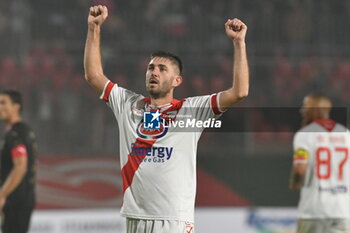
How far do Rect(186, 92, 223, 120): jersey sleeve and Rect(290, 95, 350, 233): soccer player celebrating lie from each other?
2705 millimetres

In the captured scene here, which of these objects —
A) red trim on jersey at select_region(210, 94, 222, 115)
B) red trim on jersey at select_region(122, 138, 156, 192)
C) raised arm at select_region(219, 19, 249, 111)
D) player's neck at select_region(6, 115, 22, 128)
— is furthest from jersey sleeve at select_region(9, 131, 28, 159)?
raised arm at select_region(219, 19, 249, 111)

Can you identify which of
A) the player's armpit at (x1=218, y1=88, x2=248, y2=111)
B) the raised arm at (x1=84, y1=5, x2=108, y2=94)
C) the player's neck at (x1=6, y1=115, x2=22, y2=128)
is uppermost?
the raised arm at (x1=84, y1=5, x2=108, y2=94)

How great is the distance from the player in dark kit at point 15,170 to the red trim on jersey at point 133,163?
3.32 meters

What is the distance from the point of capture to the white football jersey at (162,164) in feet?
13.1

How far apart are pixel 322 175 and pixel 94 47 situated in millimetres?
3243

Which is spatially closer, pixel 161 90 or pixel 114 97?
pixel 161 90

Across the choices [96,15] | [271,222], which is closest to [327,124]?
[271,222]

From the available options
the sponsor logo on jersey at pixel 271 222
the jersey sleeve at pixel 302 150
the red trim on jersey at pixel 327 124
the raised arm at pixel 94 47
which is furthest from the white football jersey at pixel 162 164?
the sponsor logo on jersey at pixel 271 222

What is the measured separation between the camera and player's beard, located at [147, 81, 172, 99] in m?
4.12

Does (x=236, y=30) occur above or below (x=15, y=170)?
above

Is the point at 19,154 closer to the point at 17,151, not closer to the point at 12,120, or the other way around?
the point at 17,151

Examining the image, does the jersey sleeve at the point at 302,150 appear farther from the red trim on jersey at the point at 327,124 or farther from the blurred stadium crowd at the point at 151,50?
the blurred stadium crowd at the point at 151,50

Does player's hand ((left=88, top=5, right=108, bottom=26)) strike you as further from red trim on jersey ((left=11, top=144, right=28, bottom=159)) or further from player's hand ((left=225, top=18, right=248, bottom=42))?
red trim on jersey ((left=11, top=144, right=28, bottom=159))

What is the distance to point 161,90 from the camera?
163 inches
